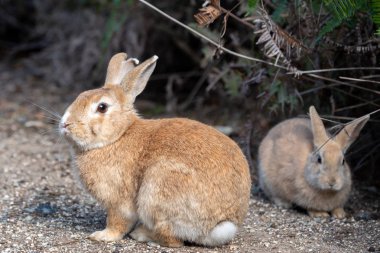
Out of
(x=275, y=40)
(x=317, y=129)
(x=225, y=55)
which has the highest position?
(x=275, y=40)

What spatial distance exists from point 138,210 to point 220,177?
0.62 m

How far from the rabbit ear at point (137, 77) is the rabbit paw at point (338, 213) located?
6.98ft

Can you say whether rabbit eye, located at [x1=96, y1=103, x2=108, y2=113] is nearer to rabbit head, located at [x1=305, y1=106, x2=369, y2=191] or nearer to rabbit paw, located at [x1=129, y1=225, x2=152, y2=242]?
rabbit paw, located at [x1=129, y1=225, x2=152, y2=242]

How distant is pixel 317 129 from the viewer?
6.18 m

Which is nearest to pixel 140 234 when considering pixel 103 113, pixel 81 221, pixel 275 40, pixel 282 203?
pixel 81 221

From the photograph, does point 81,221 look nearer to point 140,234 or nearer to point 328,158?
point 140,234

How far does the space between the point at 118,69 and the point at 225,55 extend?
2676mm

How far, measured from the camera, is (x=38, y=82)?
10.8m

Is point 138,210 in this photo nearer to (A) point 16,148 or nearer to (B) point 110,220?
(B) point 110,220

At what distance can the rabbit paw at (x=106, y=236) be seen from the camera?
16.6ft

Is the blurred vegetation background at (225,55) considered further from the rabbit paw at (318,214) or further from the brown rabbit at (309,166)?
the rabbit paw at (318,214)

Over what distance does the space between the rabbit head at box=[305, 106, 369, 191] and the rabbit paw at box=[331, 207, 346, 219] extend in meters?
0.23

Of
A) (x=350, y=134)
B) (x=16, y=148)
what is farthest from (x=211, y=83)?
(x=16, y=148)

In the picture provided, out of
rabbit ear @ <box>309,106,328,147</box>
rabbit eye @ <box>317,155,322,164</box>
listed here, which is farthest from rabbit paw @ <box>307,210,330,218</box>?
rabbit ear @ <box>309,106,328,147</box>
